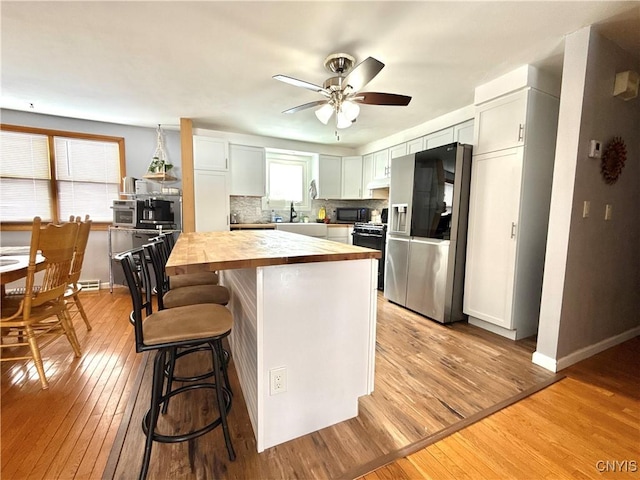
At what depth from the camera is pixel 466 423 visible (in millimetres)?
1503

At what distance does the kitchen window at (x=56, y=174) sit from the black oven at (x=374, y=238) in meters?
3.61

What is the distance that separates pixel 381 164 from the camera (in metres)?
4.57

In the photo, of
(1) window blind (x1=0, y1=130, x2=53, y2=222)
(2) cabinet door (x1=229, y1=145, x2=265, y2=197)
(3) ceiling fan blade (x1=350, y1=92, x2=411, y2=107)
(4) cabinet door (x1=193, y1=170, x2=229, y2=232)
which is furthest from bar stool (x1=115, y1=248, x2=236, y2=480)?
(1) window blind (x1=0, y1=130, x2=53, y2=222)

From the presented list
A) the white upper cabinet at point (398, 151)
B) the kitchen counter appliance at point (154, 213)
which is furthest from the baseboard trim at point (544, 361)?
the kitchen counter appliance at point (154, 213)

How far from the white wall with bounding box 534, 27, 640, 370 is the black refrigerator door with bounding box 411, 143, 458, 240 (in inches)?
33.1

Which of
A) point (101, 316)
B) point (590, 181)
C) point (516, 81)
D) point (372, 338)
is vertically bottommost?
point (101, 316)

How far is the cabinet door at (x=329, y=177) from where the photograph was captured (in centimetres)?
498

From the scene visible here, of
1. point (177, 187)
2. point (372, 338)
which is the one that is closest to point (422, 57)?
point (372, 338)

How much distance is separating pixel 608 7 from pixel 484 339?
2449 millimetres

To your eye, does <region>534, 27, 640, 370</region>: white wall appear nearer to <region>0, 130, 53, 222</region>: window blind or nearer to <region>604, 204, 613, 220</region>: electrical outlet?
<region>604, 204, 613, 220</region>: electrical outlet

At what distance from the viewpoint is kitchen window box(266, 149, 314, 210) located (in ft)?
16.8

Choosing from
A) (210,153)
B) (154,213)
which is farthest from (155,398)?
(210,153)

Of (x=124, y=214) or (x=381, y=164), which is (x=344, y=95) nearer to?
(x=381, y=164)

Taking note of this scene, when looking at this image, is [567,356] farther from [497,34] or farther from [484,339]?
[497,34]
